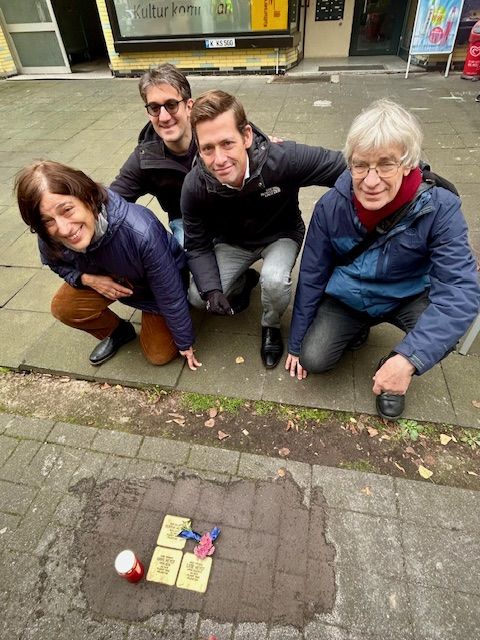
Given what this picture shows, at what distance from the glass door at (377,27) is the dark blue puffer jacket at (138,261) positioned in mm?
9975

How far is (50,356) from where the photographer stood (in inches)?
116

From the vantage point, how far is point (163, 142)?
2680mm

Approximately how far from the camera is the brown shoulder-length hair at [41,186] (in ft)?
6.23

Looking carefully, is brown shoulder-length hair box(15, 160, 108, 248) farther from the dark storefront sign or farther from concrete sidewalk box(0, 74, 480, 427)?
the dark storefront sign

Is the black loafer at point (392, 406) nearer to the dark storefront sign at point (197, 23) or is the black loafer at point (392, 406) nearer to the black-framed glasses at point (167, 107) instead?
the black-framed glasses at point (167, 107)

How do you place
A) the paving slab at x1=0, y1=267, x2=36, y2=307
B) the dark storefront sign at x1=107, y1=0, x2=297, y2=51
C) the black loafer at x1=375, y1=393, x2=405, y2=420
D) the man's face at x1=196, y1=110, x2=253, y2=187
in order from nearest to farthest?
1. the man's face at x1=196, y1=110, x2=253, y2=187
2. the black loafer at x1=375, y1=393, x2=405, y2=420
3. the paving slab at x1=0, y1=267, x2=36, y2=307
4. the dark storefront sign at x1=107, y1=0, x2=297, y2=51

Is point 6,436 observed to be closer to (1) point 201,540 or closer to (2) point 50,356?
(2) point 50,356

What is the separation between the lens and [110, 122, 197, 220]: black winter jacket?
2705 mm

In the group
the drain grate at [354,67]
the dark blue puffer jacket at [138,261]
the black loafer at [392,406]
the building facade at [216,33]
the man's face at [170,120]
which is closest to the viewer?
the dark blue puffer jacket at [138,261]

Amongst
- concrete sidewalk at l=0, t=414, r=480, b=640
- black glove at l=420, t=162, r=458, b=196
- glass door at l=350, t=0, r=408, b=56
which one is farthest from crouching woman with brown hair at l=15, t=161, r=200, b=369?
glass door at l=350, t=0, r=408, b=56

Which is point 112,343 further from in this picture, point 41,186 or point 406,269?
point 406,269

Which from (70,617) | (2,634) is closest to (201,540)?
(70,617)

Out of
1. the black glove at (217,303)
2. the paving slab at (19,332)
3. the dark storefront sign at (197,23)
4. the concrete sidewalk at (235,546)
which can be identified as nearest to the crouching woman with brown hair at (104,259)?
the black glove at (217,303)

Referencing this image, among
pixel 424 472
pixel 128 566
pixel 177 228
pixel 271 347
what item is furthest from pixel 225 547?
pixel 177 228
